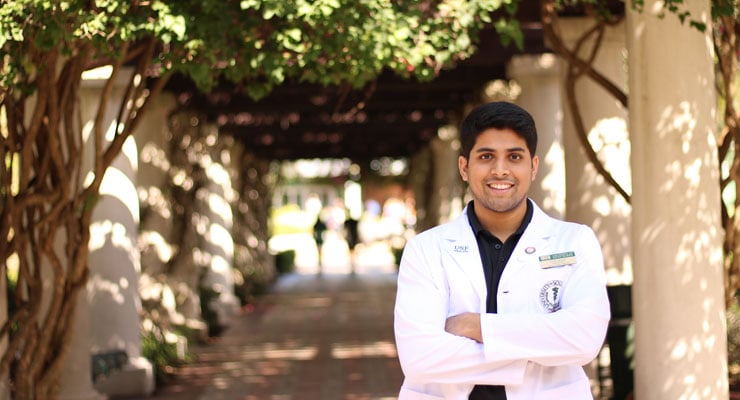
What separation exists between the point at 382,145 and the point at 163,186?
12.9 m

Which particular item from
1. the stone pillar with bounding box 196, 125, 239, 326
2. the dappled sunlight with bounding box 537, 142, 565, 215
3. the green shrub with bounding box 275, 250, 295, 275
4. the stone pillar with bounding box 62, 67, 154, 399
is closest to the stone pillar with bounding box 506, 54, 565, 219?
the dappled sunlight with bounding box 537, 142, 565, 215

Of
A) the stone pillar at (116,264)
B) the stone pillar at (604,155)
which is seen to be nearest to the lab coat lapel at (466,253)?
the stone pillar at (604,155)

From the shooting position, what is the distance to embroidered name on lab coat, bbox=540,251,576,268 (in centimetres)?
301

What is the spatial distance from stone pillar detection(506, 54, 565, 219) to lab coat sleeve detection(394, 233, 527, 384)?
8602 millimetres

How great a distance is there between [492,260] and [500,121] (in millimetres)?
359

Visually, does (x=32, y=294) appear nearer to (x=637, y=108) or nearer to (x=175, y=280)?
(x=637, y=108)

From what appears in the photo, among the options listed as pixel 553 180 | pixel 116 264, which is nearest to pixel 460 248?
pixel 116 264

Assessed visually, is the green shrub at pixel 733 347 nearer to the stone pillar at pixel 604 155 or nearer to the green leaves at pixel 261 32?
the stone pillar at pixel 604 155

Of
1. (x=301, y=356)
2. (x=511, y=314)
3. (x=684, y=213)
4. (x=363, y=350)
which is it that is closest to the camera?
(x=511, y=314)

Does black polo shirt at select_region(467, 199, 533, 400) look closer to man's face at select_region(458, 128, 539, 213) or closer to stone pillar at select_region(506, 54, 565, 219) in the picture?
man's face at select_region(458, 128, 539, 213)

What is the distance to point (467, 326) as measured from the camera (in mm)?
3014

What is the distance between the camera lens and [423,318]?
3080 mm

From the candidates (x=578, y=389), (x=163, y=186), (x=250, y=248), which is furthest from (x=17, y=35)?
(x=250, y=248)

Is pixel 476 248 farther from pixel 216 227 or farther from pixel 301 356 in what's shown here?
pixel 216 227
